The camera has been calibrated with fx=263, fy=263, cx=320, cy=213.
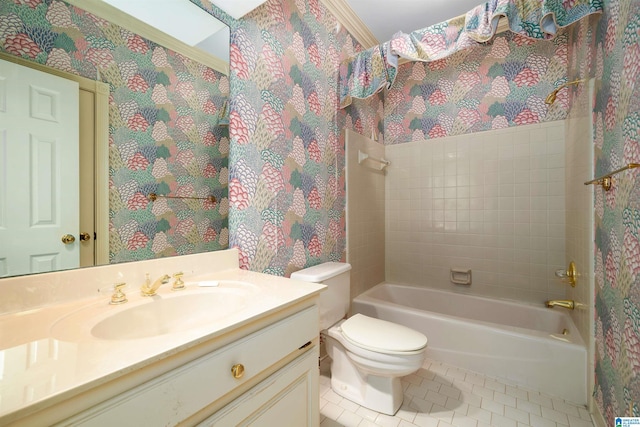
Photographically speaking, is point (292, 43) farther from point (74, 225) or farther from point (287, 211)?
point (74, 225)

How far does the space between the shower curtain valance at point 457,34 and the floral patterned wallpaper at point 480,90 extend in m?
0.72

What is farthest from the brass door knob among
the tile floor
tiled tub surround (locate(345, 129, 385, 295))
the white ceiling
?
the white ceiling

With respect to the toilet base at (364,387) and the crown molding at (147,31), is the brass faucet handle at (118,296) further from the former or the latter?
the toilet base at (364,387)

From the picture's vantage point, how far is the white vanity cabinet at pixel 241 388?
1.67 feet

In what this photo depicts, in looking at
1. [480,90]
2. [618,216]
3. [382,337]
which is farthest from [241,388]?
[480,90]

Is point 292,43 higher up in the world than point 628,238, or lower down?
higher up

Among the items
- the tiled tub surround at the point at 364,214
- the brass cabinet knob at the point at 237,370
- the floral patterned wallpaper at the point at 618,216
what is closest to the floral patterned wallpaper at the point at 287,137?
the tiled tub surround at the point at 364,214

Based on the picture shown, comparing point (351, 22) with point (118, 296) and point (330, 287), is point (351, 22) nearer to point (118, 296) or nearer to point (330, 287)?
point (330, 287)

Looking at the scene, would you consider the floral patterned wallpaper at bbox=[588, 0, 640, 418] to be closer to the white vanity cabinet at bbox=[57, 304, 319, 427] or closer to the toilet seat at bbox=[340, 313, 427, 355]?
the toilet seat at bbox=[340, 313, 427, 355]

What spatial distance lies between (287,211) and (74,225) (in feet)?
3.07

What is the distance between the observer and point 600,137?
1.22 metres

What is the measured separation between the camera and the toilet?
1252 millimetres

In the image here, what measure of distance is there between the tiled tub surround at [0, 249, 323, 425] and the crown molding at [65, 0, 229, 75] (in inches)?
33.6

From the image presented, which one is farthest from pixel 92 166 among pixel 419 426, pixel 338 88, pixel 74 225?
pixel 419 426
